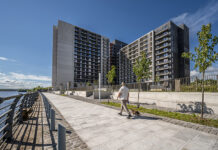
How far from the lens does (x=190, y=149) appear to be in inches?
112

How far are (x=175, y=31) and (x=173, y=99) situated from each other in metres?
53.9

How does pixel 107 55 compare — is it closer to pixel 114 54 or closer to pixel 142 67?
pixel 114 54

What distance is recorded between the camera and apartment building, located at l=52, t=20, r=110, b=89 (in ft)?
187

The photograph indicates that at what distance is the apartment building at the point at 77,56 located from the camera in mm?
57062

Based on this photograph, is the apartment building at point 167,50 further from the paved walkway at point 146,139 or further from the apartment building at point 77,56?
the paved walkway at point 146,139

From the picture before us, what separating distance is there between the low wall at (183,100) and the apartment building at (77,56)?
4818 cm

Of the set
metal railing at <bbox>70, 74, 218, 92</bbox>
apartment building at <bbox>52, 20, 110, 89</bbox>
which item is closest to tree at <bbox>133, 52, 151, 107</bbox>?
metal railing at <bbox>70, 74, 218, 92</bbox>

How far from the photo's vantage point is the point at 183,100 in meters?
9.04

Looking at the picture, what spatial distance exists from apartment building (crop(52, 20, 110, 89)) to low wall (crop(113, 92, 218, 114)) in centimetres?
4818

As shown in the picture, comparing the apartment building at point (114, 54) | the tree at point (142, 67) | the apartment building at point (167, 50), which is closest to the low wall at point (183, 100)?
the tree at point (142, 67)

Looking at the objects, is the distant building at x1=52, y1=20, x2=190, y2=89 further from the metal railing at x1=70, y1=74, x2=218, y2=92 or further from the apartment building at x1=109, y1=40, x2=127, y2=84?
the metal railing at x1=70, y1=74, x2=218, y2=92

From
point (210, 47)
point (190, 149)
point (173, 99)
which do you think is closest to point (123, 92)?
point (190, 149)

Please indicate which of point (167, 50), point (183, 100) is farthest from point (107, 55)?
point (183, 100)

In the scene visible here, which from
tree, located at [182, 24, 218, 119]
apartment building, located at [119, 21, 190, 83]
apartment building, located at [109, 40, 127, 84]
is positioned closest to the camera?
tree, located at [182, 24, 218, 119]
